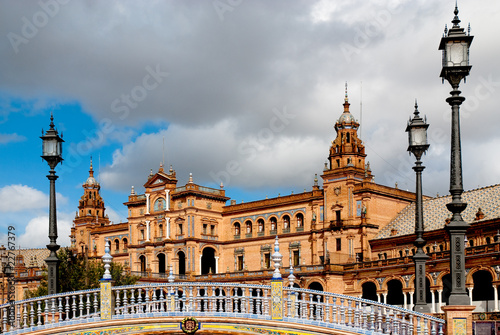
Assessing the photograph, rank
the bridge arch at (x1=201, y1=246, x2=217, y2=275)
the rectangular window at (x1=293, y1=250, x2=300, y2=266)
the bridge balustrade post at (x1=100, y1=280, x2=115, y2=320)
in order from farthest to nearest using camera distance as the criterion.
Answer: the bridge arch at (x1=201, y1=246, x2=217, y2=275), the rectangular window at (x1=293, y1=250, x2=300, y2=266), the bridge balustrade post at (x1=100, y1=280, x2=115, y2=320)

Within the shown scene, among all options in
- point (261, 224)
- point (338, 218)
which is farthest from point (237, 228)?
point (338, 218)

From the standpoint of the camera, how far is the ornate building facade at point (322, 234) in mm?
48531

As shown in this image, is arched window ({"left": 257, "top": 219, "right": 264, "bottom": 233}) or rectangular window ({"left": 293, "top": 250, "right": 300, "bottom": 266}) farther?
arched window ({"left": 257, "top": 219, "right": 264, "bottom": 233})

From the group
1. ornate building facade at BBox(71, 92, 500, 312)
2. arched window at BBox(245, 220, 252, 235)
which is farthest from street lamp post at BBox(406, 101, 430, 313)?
arched window at BBox(245, 220, 252, 235)

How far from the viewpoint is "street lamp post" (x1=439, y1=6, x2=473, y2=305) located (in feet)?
45.8

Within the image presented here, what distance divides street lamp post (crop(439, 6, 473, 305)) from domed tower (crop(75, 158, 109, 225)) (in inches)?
2941

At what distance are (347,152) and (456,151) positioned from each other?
44.7m

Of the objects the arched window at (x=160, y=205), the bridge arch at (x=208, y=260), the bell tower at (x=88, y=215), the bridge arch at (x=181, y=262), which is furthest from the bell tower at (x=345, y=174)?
the bell tower at (x=88, y=215)

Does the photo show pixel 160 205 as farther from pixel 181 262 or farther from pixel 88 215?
pixel 88 215

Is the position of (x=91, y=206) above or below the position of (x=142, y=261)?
above

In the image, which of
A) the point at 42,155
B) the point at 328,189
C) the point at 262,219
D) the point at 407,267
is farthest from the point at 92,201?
the point at 42,155

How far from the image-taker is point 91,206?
282ft

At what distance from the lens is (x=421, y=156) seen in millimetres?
20922

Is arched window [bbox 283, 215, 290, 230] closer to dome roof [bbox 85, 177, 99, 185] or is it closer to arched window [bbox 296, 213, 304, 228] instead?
arched window [bbox 296, 213, 304, 228]
